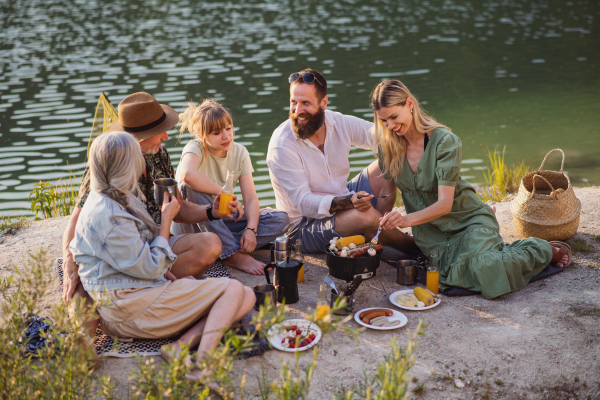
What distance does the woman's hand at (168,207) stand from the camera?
129 inches

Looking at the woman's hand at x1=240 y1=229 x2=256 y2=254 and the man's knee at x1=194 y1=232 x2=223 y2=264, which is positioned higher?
the man's knee at x1=194 y1=232 x2=223 y2=264

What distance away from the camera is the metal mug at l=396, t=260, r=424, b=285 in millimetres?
4109

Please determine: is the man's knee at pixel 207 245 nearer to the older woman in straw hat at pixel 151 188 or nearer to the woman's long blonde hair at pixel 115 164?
the older woman in straw hat at pixel 151 188

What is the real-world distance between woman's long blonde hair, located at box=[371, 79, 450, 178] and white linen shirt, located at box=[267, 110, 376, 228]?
1.19 feet

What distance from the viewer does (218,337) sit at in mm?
2971

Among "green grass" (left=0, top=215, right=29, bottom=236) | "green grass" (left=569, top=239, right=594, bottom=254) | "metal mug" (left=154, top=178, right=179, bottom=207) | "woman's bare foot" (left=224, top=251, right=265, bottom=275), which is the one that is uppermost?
"metal mug" (left=154, top=178, right=179, bottom=207)

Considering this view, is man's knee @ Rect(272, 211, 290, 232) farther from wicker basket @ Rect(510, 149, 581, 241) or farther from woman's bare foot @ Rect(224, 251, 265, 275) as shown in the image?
wicker basket @ Rect(510, 149, 581, 241)

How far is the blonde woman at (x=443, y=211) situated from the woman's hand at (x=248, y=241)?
110cm

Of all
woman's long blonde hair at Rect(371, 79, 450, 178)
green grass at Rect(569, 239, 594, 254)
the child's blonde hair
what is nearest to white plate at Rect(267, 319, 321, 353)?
woman's long blonde hair at Rect(371, 79, 450, 178)

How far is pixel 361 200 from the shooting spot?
14.1ft

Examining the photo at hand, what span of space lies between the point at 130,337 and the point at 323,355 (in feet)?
3.78

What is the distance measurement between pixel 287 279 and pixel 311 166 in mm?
1230

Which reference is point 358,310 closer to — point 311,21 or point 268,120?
point 268,120

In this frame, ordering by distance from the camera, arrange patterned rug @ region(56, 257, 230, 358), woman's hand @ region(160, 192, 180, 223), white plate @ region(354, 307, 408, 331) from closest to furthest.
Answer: patterned rug @ region(56, 257, 230, 358) < woman's hand @ region(160, 192, 180, 223) < white plate @ region(354, 307, 408, 331)
